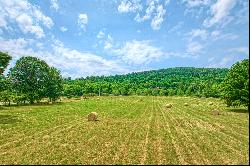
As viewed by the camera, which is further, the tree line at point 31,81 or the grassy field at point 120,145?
the tree line at point 31,81

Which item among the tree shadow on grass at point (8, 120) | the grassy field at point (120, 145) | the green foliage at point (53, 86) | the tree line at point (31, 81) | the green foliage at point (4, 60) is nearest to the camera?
the grassy field at point (120, 145)

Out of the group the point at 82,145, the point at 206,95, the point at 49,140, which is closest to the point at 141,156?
the point at 82,145

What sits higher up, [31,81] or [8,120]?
[31,81]

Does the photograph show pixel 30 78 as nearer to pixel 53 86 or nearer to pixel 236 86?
pixel 53 86

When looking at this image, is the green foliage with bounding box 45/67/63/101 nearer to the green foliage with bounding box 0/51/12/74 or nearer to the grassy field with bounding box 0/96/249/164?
the green foliage with bounding box 0/51/12/74

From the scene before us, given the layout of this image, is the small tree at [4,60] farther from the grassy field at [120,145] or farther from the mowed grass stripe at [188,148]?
the mowed grass stripe at [188,148]

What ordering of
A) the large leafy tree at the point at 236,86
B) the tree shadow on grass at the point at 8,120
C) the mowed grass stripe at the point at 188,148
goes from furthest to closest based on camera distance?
the large leafy tree at the point at 236,86 < the tree shadow on grass at the point at 8,120 < the mowed grass stripe at the point at 188,148

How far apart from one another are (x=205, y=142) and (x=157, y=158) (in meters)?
6.71

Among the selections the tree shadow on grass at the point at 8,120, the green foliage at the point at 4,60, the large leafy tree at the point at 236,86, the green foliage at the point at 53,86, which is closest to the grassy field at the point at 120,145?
the tree shadow on grass at the point at 8,120

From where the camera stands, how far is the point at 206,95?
152375mm

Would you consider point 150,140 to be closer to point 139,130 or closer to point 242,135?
point 139,130

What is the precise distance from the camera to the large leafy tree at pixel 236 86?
5619 centimetres

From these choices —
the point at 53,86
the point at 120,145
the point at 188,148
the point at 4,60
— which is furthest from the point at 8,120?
the point at 53,86

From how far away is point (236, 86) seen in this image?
192ft
